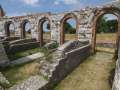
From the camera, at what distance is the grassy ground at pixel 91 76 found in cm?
930

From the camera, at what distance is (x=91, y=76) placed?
10.3m

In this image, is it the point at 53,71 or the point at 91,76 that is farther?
the point at 91,76

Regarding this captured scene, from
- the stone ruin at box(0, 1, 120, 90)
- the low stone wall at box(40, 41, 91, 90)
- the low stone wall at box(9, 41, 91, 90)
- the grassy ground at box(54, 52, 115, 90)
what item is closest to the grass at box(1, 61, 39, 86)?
the stone ruin at box(0, 1, 120, 90)

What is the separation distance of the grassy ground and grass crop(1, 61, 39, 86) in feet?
7.19

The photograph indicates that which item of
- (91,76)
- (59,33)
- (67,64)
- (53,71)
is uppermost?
(59,33)

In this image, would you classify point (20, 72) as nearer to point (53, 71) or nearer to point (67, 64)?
point (53, 71)

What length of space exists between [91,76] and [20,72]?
13.8ft

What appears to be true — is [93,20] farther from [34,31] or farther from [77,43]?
→ [34,31]

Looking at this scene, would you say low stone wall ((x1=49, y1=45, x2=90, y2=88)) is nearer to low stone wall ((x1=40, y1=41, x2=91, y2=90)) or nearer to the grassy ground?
low stone wall ((x1=40, y1=41, x2=91, y2=90))

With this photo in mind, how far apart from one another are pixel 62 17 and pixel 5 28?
952cm

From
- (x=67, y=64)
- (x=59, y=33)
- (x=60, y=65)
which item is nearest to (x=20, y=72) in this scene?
(x=60, y=65)

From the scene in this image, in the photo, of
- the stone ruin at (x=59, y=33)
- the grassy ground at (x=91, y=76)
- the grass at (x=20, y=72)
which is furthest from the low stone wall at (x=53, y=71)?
the grass at (x=20, y=72)

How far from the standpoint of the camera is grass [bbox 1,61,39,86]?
10172 mm

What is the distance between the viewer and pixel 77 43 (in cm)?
1273
